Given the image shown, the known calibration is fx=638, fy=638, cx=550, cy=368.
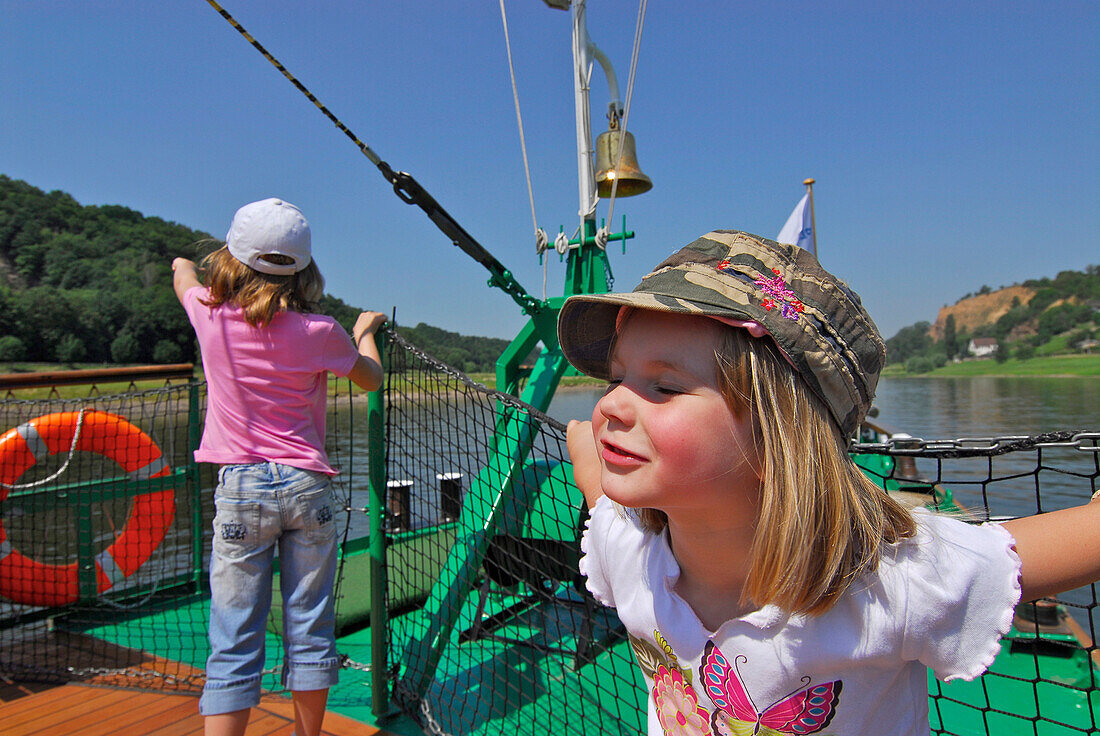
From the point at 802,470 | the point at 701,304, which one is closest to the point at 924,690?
the point at 802,470

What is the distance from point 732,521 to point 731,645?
0.17m

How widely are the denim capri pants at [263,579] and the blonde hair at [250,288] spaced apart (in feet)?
1.49

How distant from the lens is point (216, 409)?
1.89m

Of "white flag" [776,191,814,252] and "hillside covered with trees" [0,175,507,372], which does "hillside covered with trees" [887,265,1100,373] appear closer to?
"white flag" [776,191,814,252]

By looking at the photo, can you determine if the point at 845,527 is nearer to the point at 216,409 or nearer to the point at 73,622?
the point at 216,409

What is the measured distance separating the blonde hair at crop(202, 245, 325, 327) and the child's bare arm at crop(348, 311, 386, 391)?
0.26 meters

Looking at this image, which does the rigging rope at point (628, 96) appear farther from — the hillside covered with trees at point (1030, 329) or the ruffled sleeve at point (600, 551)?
the hillside covered with trees at point (1030, 329)

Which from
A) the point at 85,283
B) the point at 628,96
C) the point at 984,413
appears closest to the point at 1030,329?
the point at 984,413

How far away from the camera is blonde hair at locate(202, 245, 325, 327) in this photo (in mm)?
1826

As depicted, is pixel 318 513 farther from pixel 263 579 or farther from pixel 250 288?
pixel 250 288

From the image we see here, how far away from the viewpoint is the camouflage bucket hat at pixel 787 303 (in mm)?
770

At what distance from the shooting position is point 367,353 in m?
2.16

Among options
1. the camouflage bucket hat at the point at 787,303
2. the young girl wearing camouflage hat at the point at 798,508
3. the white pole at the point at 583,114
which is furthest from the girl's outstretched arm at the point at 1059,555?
the white pole at the point at 583,114

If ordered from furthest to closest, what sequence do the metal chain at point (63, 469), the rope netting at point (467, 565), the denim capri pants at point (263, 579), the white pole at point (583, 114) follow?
the white pole at point (583, 114) → the metal chain at point (63, 469) → the rope netting at point (467, 565) → the denim capri pants at point (263, 579)
